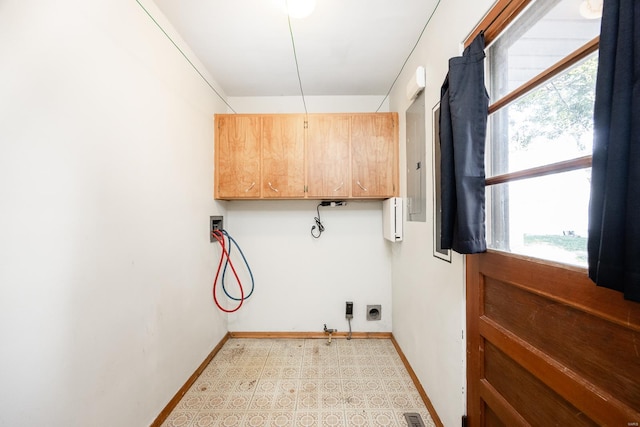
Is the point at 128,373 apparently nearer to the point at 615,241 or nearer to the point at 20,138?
the point at 20,138

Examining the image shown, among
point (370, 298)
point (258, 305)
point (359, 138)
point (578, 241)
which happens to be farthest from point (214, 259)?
point (578, 241)

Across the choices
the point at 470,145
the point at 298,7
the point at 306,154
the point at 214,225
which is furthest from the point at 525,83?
the point at 214,225

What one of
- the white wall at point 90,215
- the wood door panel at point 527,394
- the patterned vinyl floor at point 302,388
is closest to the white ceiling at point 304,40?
the white wall at point 90,215

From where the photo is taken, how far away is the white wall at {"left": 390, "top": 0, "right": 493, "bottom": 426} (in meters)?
1.23

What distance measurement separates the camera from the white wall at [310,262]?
2.58m

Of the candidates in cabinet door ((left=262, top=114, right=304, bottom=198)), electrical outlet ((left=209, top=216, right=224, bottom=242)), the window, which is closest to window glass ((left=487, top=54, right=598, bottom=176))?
the window

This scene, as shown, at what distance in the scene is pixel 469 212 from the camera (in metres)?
0.98

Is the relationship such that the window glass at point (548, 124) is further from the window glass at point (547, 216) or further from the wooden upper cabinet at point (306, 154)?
the wooden upper cabinet at point (306, 154)

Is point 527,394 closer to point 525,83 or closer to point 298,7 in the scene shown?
point 525,83

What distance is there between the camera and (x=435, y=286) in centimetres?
151

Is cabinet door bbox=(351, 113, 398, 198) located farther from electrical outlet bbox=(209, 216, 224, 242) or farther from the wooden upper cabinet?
electrical outlet bbox=(209, 216, 224, 242)

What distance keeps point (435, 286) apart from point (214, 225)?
6.53ft

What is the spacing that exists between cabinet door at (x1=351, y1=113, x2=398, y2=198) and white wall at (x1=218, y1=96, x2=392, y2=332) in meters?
0.35

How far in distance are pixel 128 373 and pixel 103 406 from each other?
0.16 m
